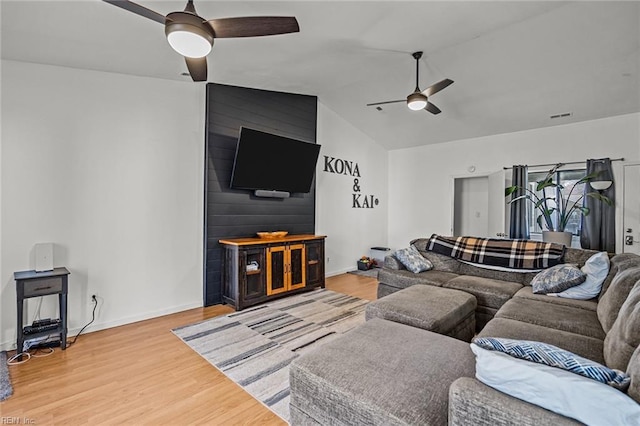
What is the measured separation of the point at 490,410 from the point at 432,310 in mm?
1497

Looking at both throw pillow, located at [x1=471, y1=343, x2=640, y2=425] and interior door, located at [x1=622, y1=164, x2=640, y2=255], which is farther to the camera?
interior door, located at [x1=622, y1=164, x2=640, y2=255]

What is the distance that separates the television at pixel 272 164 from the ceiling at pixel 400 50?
2.61 ft

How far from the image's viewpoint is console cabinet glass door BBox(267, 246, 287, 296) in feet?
13.2

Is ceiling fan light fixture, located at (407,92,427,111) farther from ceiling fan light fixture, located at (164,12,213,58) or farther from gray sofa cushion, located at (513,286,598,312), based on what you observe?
ceiling fan light fixture, located at (164,12,213,58)

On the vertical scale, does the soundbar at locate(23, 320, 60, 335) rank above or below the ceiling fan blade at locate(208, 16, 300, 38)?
below

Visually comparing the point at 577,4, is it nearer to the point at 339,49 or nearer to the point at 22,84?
the point at 339,49

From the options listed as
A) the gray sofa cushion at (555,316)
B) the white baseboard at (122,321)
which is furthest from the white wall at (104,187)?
the gray sofa cushion at (555,316)

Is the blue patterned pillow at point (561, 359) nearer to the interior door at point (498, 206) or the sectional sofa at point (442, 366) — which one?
the sectional sofa at point (442, 366)

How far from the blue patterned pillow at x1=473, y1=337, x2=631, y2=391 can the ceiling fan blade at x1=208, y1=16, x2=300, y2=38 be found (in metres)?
2.06

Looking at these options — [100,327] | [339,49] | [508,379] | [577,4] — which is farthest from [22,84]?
[577,4]

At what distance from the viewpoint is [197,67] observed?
2385 millimetres

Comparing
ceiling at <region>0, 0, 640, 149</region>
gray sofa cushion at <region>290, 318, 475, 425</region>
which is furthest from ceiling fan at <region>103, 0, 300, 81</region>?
gray sofa cushion at <region>290, 318, 475, 425</region>

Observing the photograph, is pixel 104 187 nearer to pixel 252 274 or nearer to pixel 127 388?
pixel 252 274

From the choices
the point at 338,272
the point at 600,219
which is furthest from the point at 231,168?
the point at 600,219
